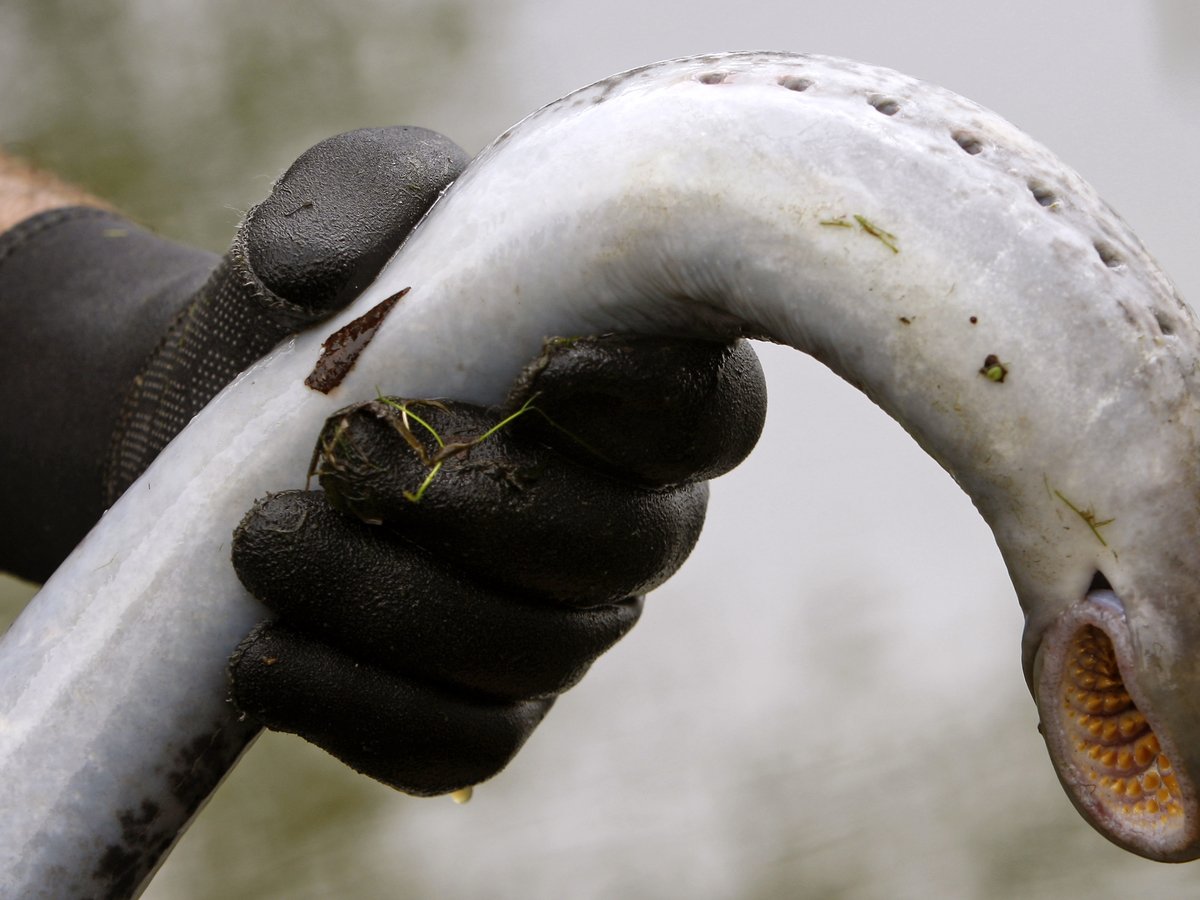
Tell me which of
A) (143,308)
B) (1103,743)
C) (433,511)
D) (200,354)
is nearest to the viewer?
(1103,743)

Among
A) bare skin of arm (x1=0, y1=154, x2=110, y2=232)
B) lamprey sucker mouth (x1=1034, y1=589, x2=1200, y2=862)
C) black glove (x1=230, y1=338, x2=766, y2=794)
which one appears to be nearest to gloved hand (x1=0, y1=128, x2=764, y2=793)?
black glove (x1=230, y1=338, x2=766, y2=794)

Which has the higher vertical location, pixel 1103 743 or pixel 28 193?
pixel 1103 743

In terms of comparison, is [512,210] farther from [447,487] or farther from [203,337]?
[203,337]

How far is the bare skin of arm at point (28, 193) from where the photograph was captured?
1.82 metres

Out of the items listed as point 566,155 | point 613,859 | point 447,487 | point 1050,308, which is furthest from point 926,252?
point 613,859

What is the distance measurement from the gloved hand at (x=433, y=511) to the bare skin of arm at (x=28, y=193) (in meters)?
0.80

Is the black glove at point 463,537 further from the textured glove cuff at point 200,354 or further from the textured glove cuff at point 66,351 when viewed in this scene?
the textured glove cuff at point 66,351

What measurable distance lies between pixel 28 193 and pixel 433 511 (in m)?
1.29

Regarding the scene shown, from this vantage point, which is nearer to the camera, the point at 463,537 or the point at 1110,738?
the point at 1110,738

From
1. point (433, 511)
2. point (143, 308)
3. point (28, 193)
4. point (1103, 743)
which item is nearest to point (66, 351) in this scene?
point (143, 308)

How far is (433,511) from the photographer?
966mm

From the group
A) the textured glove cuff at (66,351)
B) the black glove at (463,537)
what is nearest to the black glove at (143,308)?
the textured glove cuff at (66,351)

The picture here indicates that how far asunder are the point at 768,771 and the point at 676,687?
340 mm

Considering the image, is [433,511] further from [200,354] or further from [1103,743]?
[1103,743]
